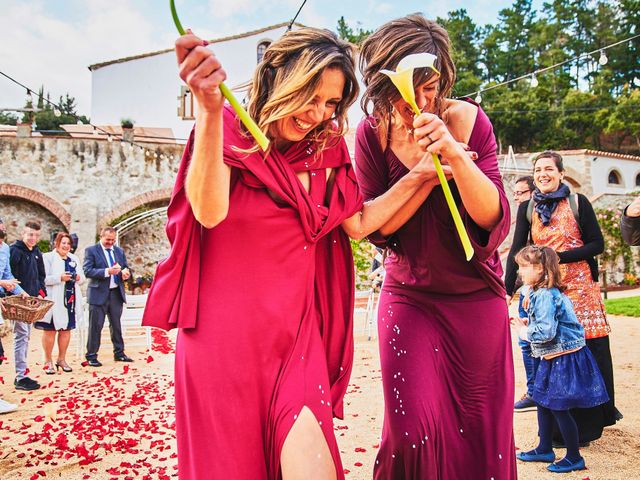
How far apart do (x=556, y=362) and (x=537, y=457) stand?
722 millimetres

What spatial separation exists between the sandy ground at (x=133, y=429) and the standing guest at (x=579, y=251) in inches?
12.9

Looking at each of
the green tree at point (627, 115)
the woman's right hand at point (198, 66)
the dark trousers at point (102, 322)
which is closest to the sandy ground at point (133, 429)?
the dark trousers at point (102, 322)

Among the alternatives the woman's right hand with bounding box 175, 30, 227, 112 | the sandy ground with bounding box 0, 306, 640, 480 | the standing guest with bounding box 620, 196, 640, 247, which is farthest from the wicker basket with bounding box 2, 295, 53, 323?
the standing guest with bounding box 620, 196, 640, 247

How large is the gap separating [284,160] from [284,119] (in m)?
0.15

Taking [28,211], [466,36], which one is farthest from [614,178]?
[28,211]

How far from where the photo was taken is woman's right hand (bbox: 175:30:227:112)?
1.56 meters

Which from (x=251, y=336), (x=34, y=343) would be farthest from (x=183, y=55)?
(x=34, y=343)

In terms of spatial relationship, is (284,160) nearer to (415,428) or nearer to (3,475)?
(415,428)

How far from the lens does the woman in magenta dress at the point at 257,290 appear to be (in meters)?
1.92

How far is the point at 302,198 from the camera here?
2029 millimetres

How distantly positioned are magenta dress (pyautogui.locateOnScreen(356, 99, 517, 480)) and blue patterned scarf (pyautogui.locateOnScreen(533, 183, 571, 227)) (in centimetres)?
266

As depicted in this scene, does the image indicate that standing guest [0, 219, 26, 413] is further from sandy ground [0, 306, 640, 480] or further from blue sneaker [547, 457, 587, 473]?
blue sneaker [547, 457, 587, 473]

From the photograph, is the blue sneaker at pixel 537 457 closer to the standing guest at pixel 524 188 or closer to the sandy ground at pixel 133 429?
the sandy ground at pixel 133 429

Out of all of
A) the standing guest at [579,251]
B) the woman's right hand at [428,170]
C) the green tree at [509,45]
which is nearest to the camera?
the woman's right hand at [428,170]
